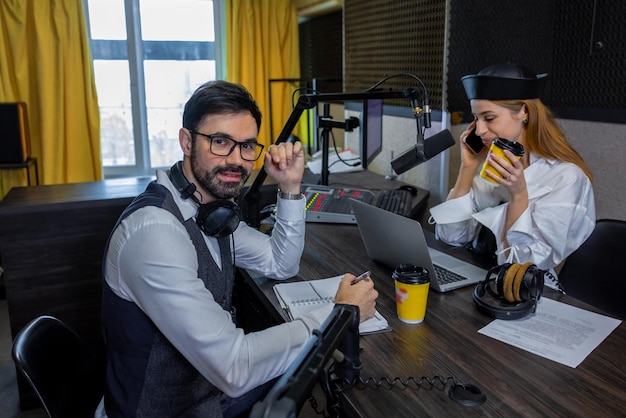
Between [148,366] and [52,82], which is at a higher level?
[52,82]

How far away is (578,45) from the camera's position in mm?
1974

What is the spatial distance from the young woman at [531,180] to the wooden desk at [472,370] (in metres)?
0.23

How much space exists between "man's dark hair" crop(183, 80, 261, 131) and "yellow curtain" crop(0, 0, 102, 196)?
3045 mm

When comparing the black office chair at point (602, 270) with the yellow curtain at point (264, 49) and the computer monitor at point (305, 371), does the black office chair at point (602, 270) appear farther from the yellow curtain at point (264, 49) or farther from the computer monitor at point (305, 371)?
the yellow curtain at point (264, 49)

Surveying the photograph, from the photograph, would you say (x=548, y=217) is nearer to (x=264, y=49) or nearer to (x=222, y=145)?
(x=222, y=145)

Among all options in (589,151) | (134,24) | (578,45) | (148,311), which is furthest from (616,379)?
(134,24)

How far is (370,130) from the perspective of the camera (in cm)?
243

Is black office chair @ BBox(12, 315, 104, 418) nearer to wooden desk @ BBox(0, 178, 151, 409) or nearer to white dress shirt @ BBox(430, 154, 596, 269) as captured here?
wooden desk @ BBox(0, 178, 151, 409)

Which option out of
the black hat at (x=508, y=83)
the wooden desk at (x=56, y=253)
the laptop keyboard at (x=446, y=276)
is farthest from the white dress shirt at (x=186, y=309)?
the wooden desk at (x=56, y=253)

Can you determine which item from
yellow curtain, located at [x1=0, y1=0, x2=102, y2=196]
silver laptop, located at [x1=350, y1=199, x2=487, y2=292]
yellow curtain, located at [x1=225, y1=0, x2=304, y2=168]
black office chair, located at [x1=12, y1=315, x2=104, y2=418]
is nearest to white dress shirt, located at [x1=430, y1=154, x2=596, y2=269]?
silver laptop, located at [x1=350, y1=199, x2=487, y2=292]

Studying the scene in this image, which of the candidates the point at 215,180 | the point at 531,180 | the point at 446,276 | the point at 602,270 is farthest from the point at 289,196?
the point at 602,270

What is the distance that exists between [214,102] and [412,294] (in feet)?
2.04

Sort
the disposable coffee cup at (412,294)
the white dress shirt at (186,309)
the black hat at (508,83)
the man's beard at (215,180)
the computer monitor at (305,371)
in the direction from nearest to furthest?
the computer monitor at (305,371), the white dress shirt at (186,309), the disposable coffee cup at (412,294), the man's beard at (215,180), the black hat at (508,83)

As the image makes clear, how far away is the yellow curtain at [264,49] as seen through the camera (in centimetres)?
423
